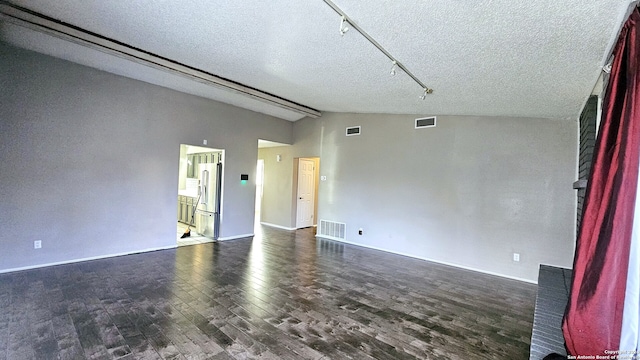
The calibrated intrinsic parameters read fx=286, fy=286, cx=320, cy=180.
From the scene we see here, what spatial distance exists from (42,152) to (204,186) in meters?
2.85

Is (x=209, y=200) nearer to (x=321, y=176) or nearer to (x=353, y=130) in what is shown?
(x=321, y=176)

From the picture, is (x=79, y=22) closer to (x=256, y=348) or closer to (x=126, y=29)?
(x=126, y=29)

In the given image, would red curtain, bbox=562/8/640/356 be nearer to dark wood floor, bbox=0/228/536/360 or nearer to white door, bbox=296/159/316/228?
dark wood floor, bbox=0/228/536/360

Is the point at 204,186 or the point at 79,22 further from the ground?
the point at 79,22

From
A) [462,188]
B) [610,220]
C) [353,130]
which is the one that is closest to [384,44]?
[610,220]

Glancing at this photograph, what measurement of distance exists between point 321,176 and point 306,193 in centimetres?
141

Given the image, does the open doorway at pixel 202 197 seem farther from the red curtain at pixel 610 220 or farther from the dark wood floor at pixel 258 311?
the red curtain at pixel 610 220

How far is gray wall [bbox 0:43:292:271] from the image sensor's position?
394cm

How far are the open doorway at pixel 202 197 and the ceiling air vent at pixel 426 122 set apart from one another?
4.15 m

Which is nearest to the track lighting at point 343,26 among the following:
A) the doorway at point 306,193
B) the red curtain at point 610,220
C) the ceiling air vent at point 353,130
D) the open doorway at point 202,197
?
the red curtain at point 610,220

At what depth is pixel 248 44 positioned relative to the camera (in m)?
→ 3.28

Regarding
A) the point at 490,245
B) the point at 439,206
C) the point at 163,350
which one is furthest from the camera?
the point at 439,206

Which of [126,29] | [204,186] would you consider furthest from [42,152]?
[204,186]

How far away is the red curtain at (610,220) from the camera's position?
4.42 feet
